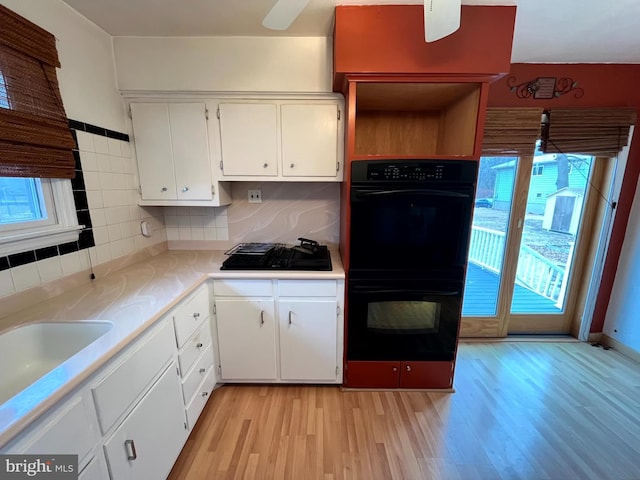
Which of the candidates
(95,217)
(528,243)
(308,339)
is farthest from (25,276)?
(528,243)

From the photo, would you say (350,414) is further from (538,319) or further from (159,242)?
(538,319)

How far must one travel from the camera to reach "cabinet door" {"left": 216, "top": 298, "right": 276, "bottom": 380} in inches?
68.9

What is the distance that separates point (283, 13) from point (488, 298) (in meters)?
2.70

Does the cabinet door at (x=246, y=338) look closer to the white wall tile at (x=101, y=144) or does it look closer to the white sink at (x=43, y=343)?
the white sink at (x=43, y=343)

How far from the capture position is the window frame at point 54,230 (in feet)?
3.84

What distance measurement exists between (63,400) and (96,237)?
116 cm

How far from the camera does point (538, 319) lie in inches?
100

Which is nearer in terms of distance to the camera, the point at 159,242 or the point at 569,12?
the point at 569,12

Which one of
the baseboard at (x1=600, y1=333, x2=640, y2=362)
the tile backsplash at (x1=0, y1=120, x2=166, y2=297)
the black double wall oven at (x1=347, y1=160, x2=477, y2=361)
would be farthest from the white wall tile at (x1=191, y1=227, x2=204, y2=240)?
the baseboard at (x1=600, y1=333, x2=640, y2=362)

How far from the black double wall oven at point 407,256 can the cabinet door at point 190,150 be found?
1081mm

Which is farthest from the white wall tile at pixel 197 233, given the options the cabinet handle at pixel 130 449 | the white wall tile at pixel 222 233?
the cabinet handle at pixel 130 449

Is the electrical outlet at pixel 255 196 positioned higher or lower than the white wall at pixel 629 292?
higher

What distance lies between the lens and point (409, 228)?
1649mm

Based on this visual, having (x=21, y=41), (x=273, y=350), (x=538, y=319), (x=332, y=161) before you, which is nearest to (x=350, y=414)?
(x=273, y=350)
